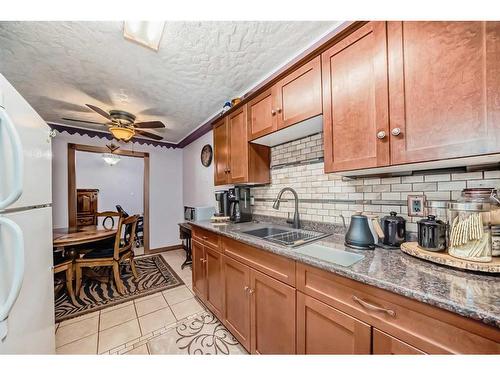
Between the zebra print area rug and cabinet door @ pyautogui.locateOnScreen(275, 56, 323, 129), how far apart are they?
8.28ft

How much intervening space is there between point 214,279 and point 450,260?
1601 millimetres

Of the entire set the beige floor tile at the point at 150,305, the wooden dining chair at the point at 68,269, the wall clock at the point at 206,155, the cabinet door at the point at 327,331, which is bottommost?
the beige floor tile at the point at 150,305

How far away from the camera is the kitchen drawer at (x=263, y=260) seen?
101cm

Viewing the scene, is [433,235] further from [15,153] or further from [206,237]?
[15,153]

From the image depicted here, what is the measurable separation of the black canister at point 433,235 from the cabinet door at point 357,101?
34 centimetres

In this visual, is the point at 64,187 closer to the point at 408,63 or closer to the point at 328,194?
the point at 328,194

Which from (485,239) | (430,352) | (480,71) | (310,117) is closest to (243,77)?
(310,117)

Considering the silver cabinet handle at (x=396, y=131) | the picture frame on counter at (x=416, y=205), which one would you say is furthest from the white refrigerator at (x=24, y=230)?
the picture frame on counter at (x=416, y=205)

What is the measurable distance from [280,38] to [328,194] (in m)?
1.29

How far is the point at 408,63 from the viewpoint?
2.63ft

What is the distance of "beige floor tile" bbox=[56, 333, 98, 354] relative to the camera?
4.62 feet

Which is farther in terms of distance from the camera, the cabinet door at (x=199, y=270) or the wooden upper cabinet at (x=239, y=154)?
the cabinet door at (x=199, y=270)

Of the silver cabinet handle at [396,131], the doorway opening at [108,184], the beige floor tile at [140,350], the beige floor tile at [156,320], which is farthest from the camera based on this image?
the doorway opening at [108,184]

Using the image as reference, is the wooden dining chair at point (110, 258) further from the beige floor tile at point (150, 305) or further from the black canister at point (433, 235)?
the black canister at point (433, 235)
